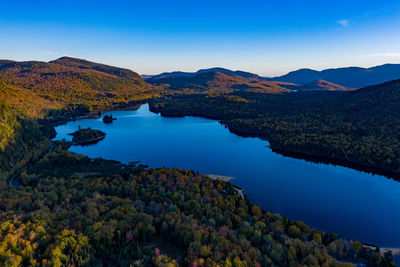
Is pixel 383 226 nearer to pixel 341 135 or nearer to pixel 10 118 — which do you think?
pixel 341 135

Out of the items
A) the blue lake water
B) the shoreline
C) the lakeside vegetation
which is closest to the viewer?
the lakeside vegetation

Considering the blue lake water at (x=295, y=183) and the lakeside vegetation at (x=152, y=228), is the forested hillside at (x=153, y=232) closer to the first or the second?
the lakeside vegetation at (x=152, y=228)

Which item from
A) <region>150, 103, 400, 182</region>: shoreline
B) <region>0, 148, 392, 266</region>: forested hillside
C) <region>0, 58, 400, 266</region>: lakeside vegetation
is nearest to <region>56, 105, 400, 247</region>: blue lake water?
<region>150, 103, 400, 182</region>: shoreline

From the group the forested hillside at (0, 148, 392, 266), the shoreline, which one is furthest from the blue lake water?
the forested hillside at (0, 148, 392, 266)

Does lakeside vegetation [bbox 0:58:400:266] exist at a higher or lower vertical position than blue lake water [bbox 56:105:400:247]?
higher

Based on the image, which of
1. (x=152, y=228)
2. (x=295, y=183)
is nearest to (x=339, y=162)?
(x=295, y=183)

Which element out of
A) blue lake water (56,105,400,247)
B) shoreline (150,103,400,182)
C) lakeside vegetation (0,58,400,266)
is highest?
lakeside vegetation (0,58,400,266)

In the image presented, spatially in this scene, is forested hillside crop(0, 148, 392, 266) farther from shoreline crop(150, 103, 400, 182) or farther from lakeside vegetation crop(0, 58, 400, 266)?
shoreline crop(150, 103, 400, 182)

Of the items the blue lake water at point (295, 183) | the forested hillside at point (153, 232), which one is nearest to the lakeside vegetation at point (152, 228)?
the forested hillside at point (153, 232)

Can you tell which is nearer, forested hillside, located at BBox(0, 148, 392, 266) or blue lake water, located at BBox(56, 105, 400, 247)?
forested hillside, located at BBox(0, 148, 392, 266)

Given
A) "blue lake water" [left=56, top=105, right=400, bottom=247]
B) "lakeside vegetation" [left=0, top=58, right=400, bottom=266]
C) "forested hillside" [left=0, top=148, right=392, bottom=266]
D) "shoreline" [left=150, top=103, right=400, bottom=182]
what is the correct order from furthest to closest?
"shoreline" [left=150, top=103, right=400, bottom=182] → "blue lake water" [left=56, top=105, right=400, bottom=247] → "lakeside vegetation" [left=0, top=58, right=400, bottom=266] → "forested hillside" [left=0, top=148, right=392, bottom=266]
